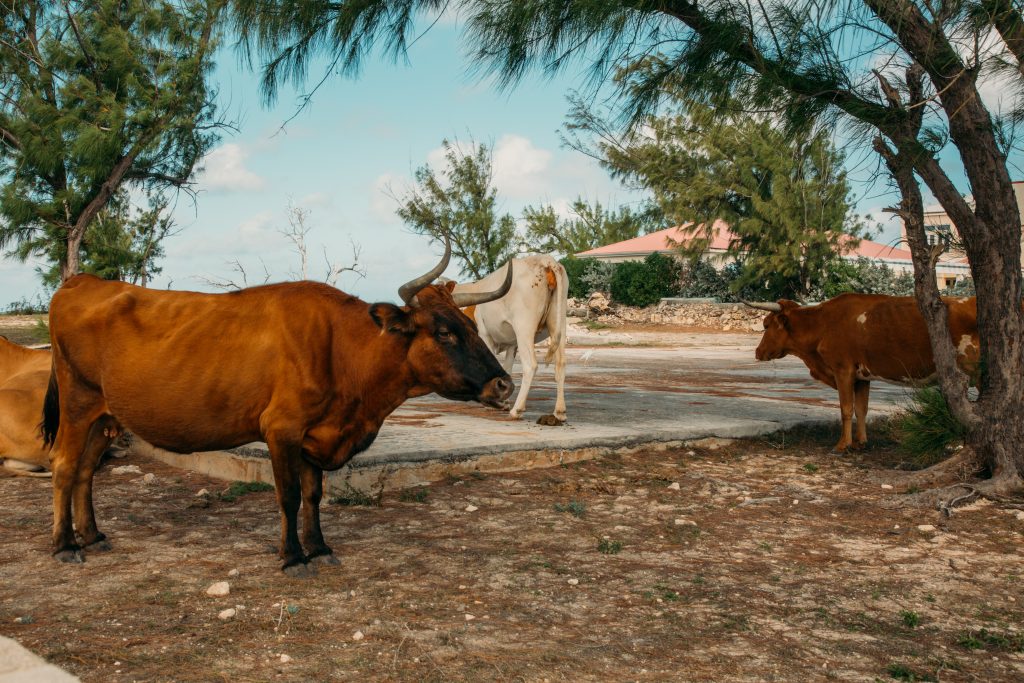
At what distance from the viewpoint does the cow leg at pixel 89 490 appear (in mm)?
4996

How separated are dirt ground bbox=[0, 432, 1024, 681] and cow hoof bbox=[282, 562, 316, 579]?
62 millimetres

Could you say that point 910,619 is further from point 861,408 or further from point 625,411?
point 625,411

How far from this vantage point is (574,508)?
590 cm

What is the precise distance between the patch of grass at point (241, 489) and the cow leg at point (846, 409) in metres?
4.95

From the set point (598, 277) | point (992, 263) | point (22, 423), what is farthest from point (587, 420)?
point (598, 277)

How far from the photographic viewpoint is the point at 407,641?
3.65m

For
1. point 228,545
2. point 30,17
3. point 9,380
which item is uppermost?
point 30,17

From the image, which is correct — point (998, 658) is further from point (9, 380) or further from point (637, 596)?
point (9, 380)

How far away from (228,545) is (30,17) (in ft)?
68.1

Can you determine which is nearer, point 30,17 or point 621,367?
point 621,367

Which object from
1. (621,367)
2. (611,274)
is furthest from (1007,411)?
(611,274)

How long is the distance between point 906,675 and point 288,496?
2.91 m

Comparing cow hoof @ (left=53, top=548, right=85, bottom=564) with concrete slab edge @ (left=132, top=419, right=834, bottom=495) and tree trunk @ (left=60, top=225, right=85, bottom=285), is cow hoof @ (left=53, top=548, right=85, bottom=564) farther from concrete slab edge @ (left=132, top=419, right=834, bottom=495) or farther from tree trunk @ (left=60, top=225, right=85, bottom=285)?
tree trunk @ (left=60, top=225, right=85, bottom=285)

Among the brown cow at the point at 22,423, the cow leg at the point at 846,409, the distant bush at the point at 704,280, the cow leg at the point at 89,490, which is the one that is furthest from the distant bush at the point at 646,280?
the cow leg at the point at 89,490
